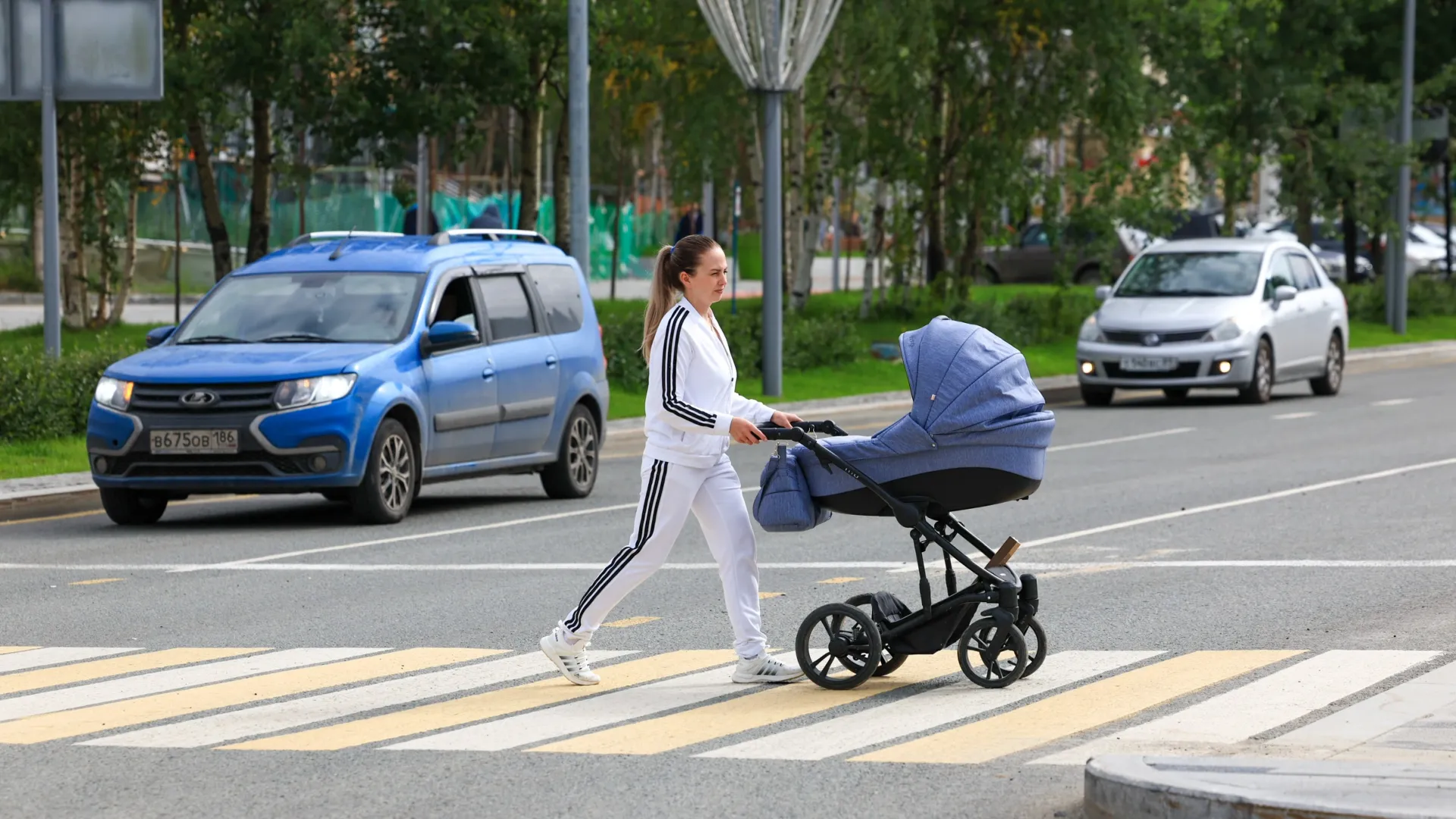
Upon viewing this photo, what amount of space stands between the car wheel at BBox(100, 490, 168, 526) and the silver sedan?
13543 mm

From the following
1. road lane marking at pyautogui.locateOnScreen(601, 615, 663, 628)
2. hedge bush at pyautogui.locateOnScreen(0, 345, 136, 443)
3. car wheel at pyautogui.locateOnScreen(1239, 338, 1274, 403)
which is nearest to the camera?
road lane marking at pyautogui.locateOnScreen(601, 615, 663, 628)

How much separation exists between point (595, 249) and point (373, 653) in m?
48.6

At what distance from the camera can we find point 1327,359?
27.9m

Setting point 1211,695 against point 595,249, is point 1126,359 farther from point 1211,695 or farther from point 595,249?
point 595,249

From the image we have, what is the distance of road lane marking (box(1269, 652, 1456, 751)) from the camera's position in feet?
23.8

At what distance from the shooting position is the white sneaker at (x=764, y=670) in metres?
8.52

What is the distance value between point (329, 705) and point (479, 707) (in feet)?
1.71

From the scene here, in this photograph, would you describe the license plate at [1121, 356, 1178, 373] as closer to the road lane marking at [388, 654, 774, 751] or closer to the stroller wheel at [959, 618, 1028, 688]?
the road lane marking at [388, 654, 774, 751]

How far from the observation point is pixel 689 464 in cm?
841

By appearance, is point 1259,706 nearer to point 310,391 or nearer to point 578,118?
point 310,391

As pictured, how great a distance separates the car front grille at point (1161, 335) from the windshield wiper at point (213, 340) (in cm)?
1323

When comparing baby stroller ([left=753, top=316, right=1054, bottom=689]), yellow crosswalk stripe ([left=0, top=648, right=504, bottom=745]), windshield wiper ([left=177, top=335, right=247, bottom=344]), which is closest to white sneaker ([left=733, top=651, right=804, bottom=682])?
baby stroller ([left=753, top=316, right=1054, bottom=689])

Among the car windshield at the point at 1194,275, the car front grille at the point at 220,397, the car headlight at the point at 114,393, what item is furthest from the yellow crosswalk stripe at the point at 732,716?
the car windshield at the point at 1194,275

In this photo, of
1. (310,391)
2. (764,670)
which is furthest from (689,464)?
(310,391)
